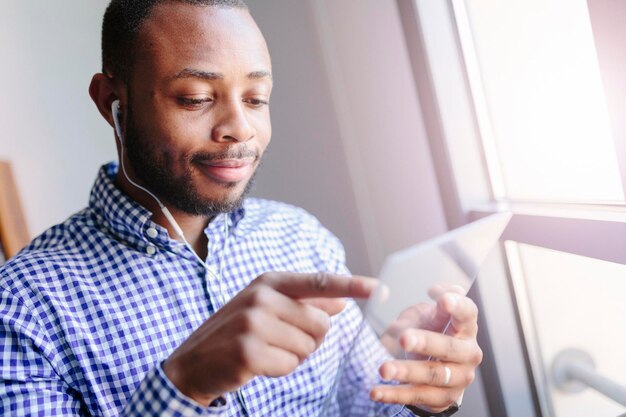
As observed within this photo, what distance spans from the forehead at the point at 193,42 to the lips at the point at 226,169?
0.47 ft

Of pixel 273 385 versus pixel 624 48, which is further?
pixel 273 385

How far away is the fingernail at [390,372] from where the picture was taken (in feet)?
1.97

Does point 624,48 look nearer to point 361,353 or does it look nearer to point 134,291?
point 361,353

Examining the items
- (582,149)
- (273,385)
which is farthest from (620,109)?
(273,385)

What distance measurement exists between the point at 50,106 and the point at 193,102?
32.0 inches

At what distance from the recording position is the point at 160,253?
0.98m

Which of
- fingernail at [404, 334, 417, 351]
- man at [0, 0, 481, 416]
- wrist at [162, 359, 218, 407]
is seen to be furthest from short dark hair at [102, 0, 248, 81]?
fingernail at [404, 334, 417, 351]

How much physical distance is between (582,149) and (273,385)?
25.4 inches

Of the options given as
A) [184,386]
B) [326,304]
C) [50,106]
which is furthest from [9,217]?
[326,304]

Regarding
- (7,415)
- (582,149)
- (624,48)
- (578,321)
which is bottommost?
(578,321)

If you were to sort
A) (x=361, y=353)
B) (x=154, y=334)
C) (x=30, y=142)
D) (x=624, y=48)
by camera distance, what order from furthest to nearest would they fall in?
(x=30, y=142), (x=154, y=334), (x=624, y=48), (x=361, y=353)

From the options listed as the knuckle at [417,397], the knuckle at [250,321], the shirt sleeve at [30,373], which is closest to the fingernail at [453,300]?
the knuckle at [417,397]

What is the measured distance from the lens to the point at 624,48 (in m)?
0.71

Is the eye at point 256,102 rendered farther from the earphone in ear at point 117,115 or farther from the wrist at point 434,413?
the wrist at point 434,413
